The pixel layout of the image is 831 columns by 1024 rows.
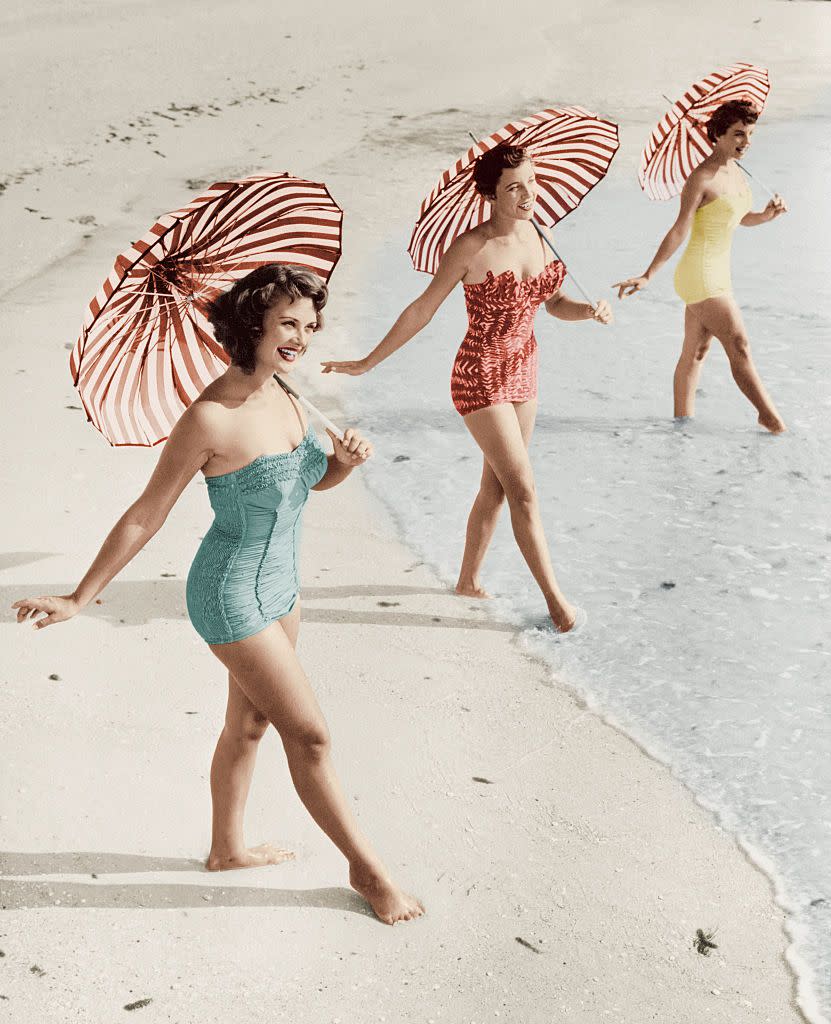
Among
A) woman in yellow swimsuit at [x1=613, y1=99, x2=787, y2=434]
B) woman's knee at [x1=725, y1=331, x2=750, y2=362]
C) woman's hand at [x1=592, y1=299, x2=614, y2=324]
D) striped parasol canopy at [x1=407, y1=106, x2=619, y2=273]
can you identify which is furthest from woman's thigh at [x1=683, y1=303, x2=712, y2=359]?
woman's hand at [x1=592, y1=299, x2=614, y2=324]

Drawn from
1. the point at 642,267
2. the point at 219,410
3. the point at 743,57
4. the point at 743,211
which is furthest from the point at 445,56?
the point at 219,410

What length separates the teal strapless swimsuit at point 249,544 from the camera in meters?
3.75

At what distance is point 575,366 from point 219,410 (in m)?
6.20

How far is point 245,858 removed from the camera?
14.3 feet

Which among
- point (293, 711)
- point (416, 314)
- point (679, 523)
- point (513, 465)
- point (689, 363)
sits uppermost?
point (416, 314)

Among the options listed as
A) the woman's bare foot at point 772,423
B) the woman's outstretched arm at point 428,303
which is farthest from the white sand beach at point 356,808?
the woman's bare foot at point 772,423

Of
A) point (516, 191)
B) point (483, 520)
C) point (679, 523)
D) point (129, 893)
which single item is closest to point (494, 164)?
point (516, 191)

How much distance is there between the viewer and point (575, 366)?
957cm

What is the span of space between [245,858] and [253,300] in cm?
188

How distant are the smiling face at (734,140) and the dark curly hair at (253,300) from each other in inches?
172

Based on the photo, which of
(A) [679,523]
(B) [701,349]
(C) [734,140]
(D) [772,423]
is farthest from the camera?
(D) [772,423]

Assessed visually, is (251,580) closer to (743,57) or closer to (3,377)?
(3,377)

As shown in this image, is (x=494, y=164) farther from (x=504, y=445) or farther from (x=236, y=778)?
(x=236, y=778)

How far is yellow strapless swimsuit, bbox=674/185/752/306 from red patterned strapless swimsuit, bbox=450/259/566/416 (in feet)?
7.24
